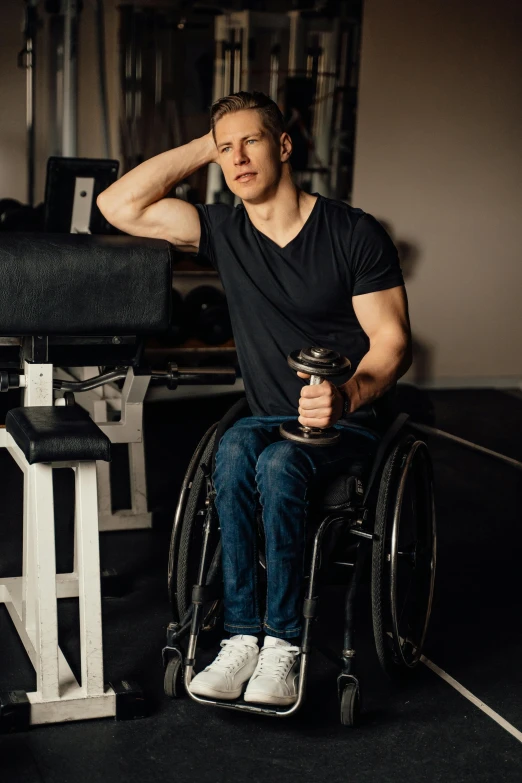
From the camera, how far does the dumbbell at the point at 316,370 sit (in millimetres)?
1870

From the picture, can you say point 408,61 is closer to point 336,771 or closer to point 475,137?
point 475,137

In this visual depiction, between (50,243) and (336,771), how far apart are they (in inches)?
46.9

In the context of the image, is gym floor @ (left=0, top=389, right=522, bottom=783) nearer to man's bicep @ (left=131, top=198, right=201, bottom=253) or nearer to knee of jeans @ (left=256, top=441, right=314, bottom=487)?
knee of jeans @ (left=256, top=441, right=314, bottom=487)

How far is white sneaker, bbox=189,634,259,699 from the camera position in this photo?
6.42 feet

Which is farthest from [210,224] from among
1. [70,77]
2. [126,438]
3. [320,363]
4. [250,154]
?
[70,77]

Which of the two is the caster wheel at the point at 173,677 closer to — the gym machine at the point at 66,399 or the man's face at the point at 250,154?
the gym machine at the point at 66,399

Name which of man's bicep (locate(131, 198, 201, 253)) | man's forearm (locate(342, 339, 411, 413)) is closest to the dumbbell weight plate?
man's forearm (locate(342, 339, 411, 413))

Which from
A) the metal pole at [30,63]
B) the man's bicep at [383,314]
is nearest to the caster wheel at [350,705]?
the man's bicep at [383,314]

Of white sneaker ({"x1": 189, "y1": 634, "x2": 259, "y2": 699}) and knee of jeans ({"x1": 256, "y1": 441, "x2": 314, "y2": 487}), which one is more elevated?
knee of jeans ({"x1": 256, "y1": 441, "x2": 314, "y2": 487})

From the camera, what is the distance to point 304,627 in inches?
78.1

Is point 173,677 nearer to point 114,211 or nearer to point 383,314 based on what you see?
point 383,314

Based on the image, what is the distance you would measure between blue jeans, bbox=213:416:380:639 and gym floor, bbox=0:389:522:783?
0.74 feet

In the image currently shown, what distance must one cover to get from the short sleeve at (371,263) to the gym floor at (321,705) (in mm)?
883

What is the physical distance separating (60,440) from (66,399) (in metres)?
0.39
